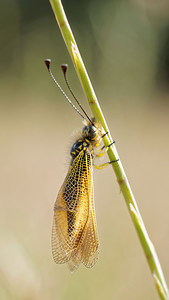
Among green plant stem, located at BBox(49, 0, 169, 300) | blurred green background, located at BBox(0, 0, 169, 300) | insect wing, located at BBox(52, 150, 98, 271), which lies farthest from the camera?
blurred green background, located at BBox(0, 0, 169, 300)

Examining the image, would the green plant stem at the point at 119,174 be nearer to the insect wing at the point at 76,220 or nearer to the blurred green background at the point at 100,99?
the insect wing at the point at 76,220

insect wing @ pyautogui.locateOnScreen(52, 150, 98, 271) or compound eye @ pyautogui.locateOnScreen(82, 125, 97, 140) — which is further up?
compound eye @ pyautogui.locateOnScreen(82, 125, 97, 140)

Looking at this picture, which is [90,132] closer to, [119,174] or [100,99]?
[119,174]

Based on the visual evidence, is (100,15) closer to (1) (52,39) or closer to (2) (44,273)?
(1) (52,39)

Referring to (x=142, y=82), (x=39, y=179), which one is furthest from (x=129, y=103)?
(x=39, y=179)

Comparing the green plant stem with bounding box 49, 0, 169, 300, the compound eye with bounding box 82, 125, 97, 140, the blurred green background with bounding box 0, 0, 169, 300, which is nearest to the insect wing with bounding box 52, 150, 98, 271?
the compound eye with bounding box 82, 125, 97, 140

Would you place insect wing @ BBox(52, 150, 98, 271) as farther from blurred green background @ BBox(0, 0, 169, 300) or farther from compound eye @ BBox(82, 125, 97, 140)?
blurred green background @ BBox(0, 0, 169, 300)
